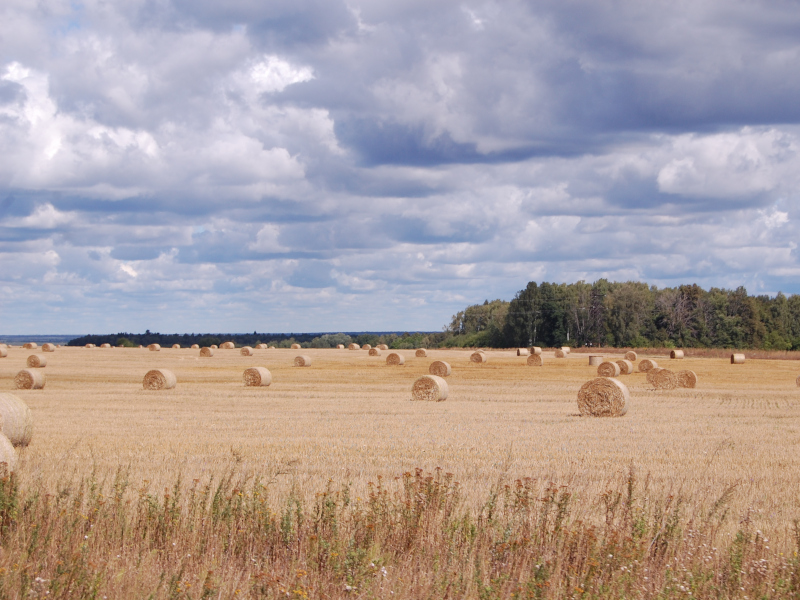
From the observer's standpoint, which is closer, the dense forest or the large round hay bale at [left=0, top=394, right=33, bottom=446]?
the large round hay bale at [left=0, top=394, right=33, bottom=446]

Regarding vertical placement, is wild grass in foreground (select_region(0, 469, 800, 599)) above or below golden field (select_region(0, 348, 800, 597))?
above

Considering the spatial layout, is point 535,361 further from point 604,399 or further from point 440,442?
point 440,442

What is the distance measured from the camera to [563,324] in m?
113

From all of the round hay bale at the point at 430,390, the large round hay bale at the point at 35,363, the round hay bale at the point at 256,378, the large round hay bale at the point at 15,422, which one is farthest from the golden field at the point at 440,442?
the large round hay bale at the point at 35,363

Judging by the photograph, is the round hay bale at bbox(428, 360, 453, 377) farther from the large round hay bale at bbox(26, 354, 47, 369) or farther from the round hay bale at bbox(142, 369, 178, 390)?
the large round hay bale at bbox(26, 354, 47, 369)

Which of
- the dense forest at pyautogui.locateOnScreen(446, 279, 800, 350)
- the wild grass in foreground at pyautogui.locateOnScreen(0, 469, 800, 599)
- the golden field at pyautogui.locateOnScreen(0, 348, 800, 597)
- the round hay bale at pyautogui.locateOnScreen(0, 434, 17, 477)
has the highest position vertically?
the dense forest at pyautogui.locateOnScreen(446, 279, 800, 350)

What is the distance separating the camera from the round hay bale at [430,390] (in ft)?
96.2

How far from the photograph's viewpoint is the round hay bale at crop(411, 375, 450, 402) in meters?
29.3

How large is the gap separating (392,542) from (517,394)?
2751 cm

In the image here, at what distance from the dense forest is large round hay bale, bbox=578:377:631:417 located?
79.8 m

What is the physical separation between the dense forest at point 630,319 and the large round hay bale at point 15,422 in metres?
92.9

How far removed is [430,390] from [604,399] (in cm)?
729

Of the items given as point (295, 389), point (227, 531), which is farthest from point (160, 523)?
point (295, 389)

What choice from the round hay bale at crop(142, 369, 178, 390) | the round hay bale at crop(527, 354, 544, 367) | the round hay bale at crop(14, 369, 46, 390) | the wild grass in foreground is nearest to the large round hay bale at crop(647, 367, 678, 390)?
the round hay bale at crop(527, 354, 544, 367)
